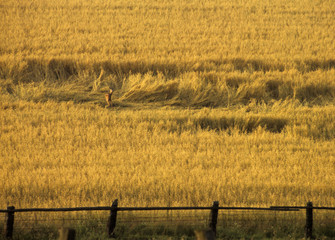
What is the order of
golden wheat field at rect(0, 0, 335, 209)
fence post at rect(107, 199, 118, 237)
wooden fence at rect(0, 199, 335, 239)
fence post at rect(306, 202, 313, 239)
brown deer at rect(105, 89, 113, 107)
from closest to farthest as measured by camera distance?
wooden fence at rect(0, 199, 335, 239), fence post at rect(107, 199, 118, 237), fence post at rect(306, 202, 313, 239), golden wheat field at rect(0, 0, 335, 209), brown deer at rect(105, 89, 113, 107)

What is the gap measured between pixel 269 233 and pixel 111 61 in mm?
11502

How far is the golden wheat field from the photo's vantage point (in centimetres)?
757

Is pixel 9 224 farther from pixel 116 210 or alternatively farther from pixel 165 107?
pixel 165 107

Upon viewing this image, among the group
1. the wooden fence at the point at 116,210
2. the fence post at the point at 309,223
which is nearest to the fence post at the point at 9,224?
the wooden fence at the point at 116,210

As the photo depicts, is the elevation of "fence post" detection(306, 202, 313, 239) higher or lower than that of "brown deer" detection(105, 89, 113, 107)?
lower

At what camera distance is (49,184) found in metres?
7.46

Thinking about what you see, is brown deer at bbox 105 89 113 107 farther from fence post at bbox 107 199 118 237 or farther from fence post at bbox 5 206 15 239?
fence post at bbox 5 206 15 239

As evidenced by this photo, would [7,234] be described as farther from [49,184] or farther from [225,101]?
[225,101]

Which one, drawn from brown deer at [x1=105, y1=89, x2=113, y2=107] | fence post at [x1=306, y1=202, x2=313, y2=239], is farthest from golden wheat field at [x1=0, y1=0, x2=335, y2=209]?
fence post at [x1=306, y1=202, x2=313, y2=239]

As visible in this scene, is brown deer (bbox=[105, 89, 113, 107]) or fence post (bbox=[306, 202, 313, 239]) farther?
brown deer (bbox=[105, 89, 113, 107])

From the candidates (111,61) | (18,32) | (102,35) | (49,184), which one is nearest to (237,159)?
(49,184)

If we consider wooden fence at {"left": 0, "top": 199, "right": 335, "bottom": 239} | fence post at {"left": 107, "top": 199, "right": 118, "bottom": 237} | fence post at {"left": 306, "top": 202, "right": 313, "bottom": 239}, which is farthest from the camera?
fence post at {"left": 306, "top": 202, "right": 313, "bottom": 239}

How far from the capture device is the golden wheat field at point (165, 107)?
24.8ft

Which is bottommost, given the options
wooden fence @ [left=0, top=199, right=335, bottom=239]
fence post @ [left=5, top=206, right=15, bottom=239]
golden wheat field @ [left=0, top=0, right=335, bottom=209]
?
fence post @ [left=5, top=206, right=15, bottom=239]
